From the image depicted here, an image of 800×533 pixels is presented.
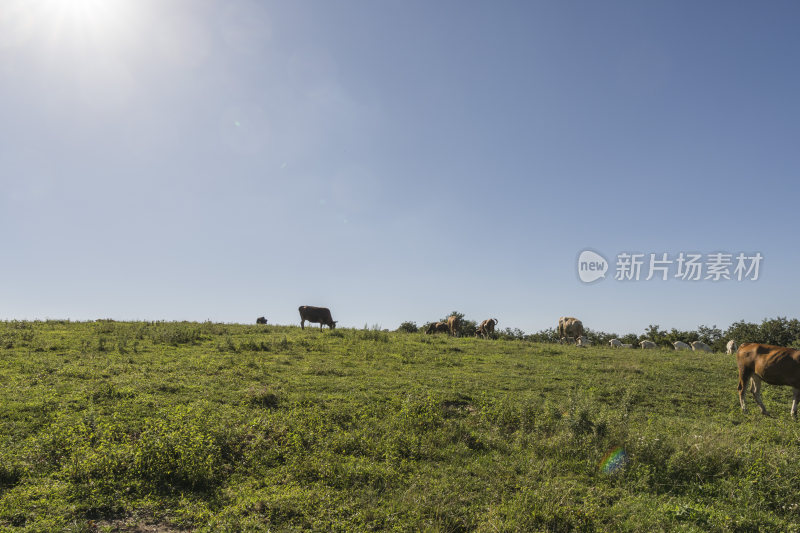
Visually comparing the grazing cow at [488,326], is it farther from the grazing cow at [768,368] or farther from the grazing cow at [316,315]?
the grazing cow at [768,368]

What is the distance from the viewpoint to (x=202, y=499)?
23.2ft

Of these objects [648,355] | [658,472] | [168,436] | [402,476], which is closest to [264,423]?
[168,436]

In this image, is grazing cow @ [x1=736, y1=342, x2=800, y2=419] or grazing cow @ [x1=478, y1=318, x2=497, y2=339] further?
grazing cow @ [x1=478, y1=318, x2=497, y2=339]

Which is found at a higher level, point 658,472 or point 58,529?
point 658,472

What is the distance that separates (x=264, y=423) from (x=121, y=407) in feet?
11.4

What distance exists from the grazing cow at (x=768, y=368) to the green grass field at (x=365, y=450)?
2.29 ft

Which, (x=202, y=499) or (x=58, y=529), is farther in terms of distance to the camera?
(x=202, y=499)

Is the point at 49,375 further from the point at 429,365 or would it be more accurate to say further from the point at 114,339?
the point at 429,365

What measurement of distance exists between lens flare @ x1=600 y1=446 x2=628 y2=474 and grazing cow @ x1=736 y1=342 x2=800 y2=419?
24.0 feet

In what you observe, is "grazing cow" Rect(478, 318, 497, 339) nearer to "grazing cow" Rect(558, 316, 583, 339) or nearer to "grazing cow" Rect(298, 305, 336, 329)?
"grazing cow" Rect(558, 316, 583, 339)

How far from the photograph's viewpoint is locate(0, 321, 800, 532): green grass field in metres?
6.80

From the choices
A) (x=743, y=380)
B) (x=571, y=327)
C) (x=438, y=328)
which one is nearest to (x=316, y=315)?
(x=438, y=328)

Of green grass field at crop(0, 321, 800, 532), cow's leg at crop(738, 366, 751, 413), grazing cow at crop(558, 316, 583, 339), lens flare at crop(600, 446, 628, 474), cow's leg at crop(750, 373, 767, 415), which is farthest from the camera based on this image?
grazing cow at crop(558, 316, 583, 339)

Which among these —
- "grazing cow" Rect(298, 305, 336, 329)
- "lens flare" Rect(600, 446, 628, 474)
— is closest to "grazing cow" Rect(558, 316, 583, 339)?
"grazing cow" Rect(298, 305, 336, 329)
